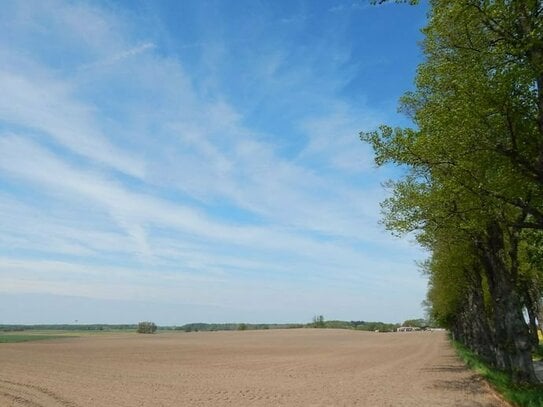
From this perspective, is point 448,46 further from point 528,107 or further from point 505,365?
point 505,365

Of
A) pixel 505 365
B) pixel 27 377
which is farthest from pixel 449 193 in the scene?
pixel 27 377

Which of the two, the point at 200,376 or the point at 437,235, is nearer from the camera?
the point at 437,235

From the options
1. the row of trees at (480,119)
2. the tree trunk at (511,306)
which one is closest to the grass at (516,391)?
the tree trunk at (511,306)

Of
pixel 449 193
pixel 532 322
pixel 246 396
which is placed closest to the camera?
pixel 449 193

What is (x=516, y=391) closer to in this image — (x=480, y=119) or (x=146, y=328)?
(x=480, y=119)

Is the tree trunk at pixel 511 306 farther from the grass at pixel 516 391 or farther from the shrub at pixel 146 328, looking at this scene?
the shrub at pixel 146 328

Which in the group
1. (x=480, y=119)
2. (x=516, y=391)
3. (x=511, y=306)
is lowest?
(x=516, y=391)

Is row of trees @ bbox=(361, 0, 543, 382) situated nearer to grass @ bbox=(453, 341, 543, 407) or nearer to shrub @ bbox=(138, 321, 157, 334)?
grass @ bbox=(453, 341, 543, 407)

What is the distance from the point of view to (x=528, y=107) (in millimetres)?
13305

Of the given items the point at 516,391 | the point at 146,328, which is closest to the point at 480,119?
the point at 516,391

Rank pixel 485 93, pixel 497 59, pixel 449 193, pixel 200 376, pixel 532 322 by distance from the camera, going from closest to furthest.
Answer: pixel 485 93
pixel 497 59
pixel 449 193
pixel 200 376
pixel 532 322

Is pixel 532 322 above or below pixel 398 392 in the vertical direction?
above

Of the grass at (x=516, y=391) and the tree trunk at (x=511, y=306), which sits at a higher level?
the tree trunk at (x=511, y=306)

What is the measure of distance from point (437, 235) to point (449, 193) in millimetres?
8211
